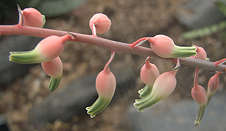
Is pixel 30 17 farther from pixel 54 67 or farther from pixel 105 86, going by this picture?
pixel 105 86

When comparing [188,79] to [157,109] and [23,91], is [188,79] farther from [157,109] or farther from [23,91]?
[23,91]

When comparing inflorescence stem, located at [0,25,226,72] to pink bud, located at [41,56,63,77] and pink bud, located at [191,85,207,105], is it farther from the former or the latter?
pink bud, located at [191,85,207,105]

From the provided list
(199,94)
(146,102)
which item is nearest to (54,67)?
(146,102)

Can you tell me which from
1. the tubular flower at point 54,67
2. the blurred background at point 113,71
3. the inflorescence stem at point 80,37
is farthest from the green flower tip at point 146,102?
the blurred background at point 113,71

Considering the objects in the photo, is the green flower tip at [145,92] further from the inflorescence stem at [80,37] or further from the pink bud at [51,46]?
the pink bud at [51,46]

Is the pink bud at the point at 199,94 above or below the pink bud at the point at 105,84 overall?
below

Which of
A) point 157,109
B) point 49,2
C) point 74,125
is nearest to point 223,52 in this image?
point 157,109

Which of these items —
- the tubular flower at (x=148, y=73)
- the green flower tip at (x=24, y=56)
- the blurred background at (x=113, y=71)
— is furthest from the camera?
the blurred background at (x=113, y=71)

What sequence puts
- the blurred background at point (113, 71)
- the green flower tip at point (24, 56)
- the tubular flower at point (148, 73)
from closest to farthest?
1. the green flower tip at point (24, 56)
2. the tubular flower at point (148, 73)
3. the blurred background at point (113, 71)
